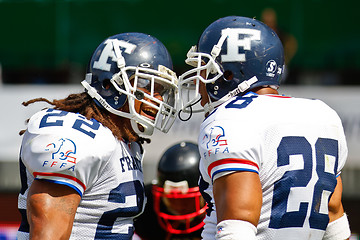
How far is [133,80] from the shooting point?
2.80m

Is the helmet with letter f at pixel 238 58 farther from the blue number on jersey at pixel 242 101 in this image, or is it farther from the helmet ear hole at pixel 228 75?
the blue number on jersey at pixel 242 101

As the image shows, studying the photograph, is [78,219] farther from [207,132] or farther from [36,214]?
[207,132]

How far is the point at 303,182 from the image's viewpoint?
2.28 meters

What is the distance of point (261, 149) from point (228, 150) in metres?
0.13

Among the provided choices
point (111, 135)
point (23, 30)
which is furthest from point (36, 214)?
point (23, 30)

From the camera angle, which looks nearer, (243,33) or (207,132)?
(207,132)

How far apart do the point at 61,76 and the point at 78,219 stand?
597 centimetres

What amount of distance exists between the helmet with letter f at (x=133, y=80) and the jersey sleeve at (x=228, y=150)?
57 cm

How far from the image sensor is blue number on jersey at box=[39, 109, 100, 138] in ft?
8.19

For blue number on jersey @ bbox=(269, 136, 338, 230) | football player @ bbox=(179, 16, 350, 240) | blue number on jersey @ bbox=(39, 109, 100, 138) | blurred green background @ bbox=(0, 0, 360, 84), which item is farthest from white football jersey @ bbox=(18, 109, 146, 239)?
blurred green background @ bbox=(0, 0, 360, 84)

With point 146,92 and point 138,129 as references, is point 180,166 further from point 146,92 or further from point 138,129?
point 146,92

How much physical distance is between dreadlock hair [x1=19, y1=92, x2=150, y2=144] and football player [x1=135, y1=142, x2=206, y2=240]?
1.62 ft

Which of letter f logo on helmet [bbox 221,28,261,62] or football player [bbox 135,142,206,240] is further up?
Result: letter f logo on helmet [bbox 221,28,261,62]

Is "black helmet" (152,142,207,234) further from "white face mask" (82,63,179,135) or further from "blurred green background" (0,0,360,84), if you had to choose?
"blurred green background" (0,0,360,84)
